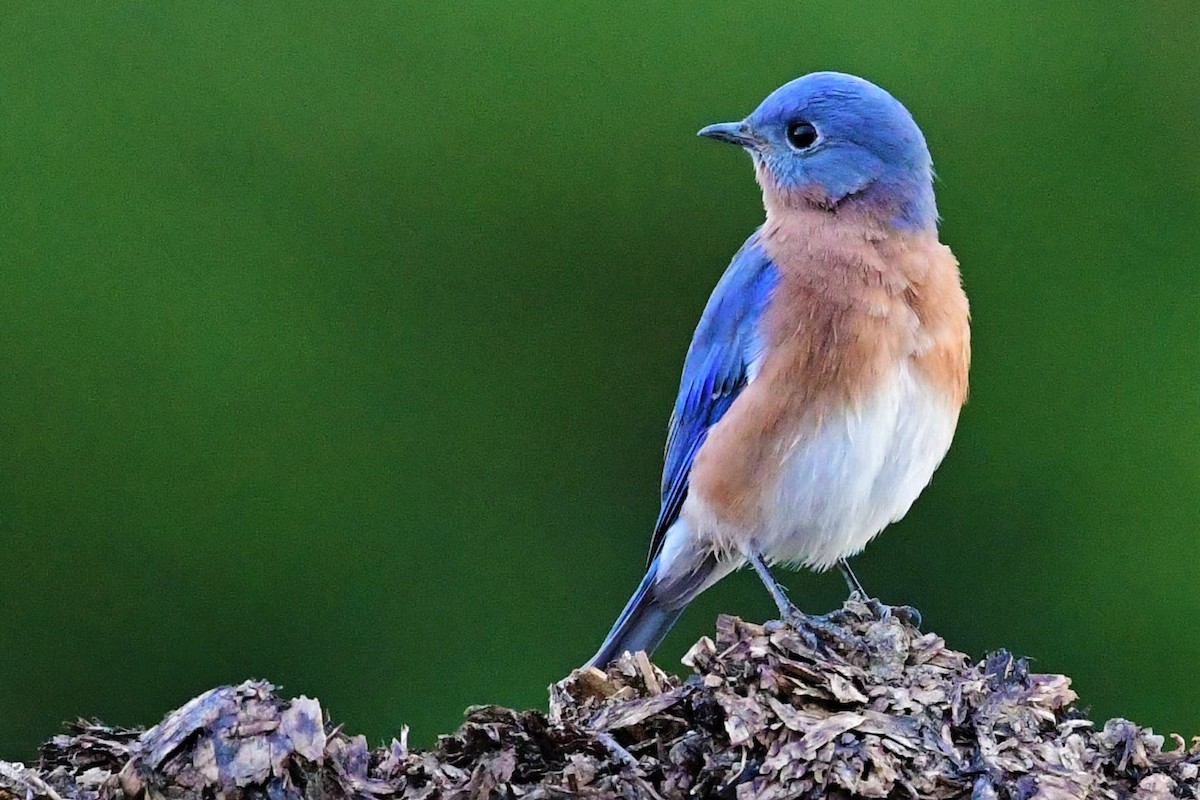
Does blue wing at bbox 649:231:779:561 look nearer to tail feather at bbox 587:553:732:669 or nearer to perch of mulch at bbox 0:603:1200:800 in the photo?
tail feather at bbox 587:553:732:669

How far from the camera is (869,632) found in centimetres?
271

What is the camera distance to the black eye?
4.02 meters

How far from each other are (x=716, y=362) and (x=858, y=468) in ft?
1.76

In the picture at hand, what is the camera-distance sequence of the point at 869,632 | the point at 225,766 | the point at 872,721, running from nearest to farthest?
the point at 225,766 → the point at 872,721 → the point at 869,632

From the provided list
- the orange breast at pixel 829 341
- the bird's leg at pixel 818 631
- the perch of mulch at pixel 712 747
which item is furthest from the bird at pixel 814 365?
the perch of mulch at pixel 712 747

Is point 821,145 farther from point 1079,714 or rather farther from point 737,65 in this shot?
point 1079,714

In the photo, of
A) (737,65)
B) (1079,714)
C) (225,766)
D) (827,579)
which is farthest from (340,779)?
(737,65)

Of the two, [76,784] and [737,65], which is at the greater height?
[737,65]

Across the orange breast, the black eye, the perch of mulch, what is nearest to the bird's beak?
the black eye

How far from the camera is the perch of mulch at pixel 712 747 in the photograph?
217 cm

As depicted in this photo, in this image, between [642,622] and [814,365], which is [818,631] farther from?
[642,622]

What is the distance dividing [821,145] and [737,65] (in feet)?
3.67

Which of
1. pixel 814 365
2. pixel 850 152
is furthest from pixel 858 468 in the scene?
pixel 850 152

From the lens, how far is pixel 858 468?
366 centimetres
